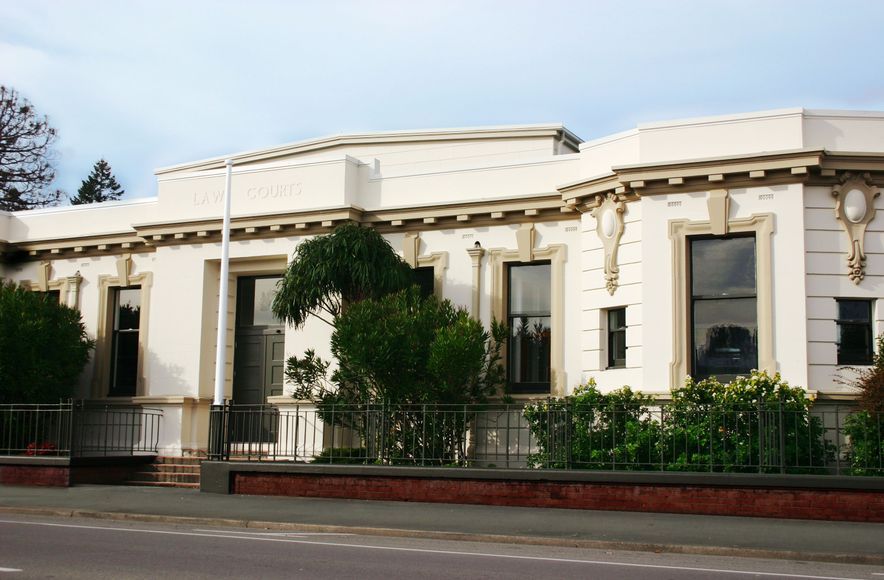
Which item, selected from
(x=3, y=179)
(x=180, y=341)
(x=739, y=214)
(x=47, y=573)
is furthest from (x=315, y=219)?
(x=3, y=179)

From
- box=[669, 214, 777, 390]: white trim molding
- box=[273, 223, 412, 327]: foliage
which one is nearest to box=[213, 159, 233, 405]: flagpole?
box=[273, 223, 412, 327]: foliage

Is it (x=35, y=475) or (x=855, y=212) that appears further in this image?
(x=35, y=475)

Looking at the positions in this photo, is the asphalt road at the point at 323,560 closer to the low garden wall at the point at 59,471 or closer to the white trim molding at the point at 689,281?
the white trim molding at the point at 689,281

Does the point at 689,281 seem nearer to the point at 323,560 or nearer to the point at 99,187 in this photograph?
the point at 323,560

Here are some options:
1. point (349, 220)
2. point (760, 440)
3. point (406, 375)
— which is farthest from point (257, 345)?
point (760, 440)

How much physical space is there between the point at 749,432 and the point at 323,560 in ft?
25.0

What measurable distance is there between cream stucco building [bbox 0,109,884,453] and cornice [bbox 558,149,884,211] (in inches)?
1.4

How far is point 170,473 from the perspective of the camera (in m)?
21.2

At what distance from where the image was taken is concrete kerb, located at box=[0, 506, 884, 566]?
37.4 ft

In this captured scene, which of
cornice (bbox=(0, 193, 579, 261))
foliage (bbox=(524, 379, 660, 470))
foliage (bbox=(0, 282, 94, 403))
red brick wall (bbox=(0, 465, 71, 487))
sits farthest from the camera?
foliage (bbox=(0, 282, 94, 403))

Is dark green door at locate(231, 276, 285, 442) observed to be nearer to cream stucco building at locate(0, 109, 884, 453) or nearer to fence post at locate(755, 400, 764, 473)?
cream stucco building at locate(0, 109, 884, 453)

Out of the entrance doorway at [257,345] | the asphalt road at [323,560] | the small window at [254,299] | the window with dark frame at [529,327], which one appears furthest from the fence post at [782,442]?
the small window at [254,299]

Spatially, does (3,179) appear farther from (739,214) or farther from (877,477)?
(877,477)

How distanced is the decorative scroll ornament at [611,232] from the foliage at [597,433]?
2.41 metres
